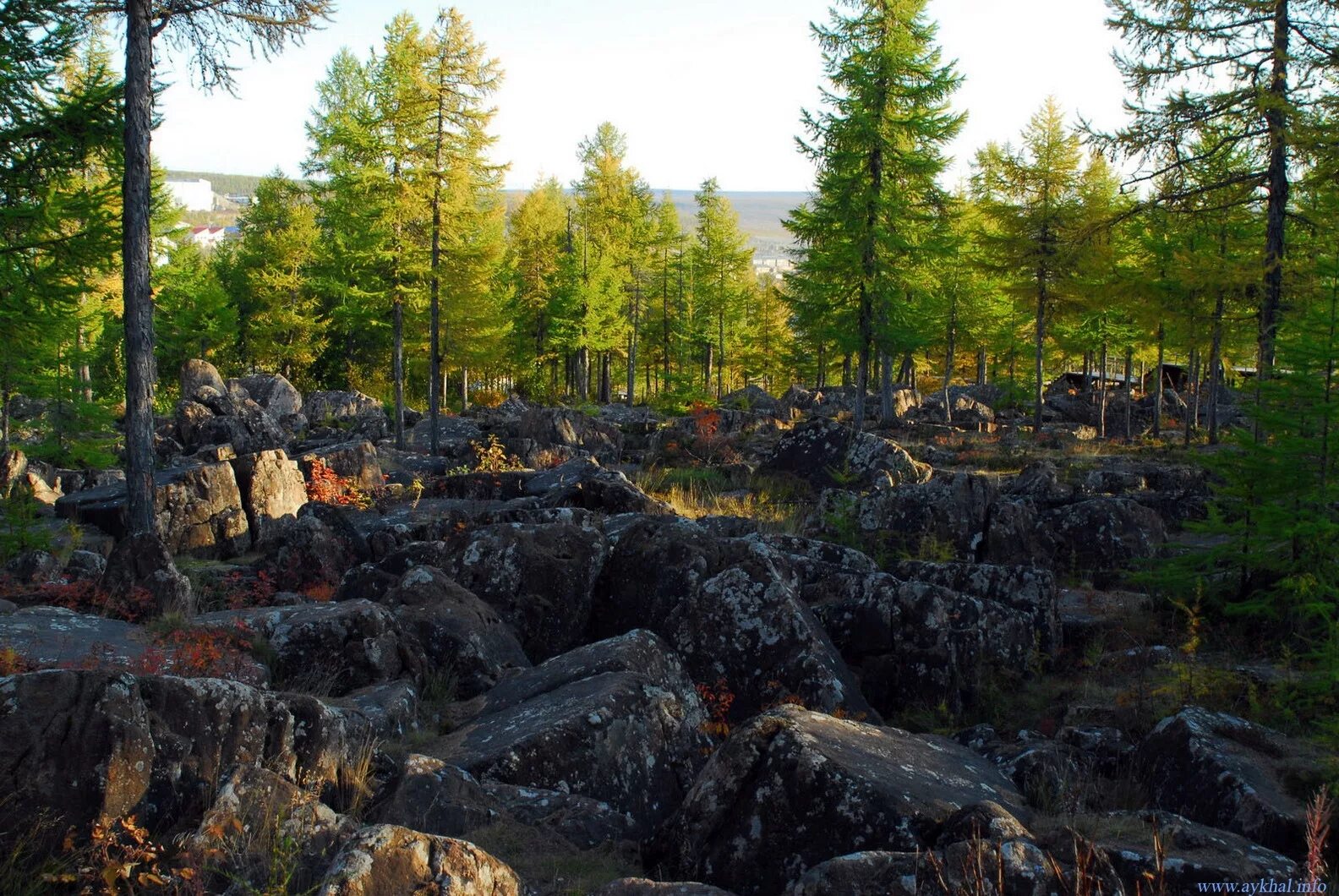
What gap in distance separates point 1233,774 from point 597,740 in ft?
14.3

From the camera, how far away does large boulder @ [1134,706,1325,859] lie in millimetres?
5594

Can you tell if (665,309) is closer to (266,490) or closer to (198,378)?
(198,378)

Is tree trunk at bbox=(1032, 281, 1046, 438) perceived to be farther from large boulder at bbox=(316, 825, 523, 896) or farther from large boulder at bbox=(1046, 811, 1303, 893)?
large boulder at bbox=(316, 825, 523, 896)

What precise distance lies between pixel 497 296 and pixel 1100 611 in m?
37.8

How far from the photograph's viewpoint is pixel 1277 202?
615 inches

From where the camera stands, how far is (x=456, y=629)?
8.77m

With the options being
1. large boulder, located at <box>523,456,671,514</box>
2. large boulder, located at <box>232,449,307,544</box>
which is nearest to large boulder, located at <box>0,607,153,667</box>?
large boulder, located at <box>523,456,671,514</box>

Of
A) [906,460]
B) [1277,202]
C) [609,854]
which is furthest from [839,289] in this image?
[609,854]

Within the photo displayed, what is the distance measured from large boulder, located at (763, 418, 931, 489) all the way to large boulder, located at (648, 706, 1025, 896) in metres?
11.8

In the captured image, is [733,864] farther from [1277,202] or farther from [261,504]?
[1277,202]

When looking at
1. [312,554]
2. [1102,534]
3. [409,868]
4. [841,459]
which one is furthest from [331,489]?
[409,868]

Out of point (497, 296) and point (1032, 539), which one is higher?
point (497, 296)

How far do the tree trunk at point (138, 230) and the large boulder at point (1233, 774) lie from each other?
12.9 m

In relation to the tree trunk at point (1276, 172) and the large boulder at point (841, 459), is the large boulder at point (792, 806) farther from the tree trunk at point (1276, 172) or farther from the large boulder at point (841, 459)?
the tree trunk at point (1276, 172)
